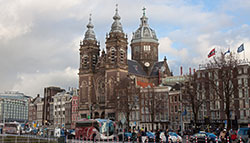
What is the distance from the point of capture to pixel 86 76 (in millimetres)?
115188

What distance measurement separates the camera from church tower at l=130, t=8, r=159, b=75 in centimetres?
12556

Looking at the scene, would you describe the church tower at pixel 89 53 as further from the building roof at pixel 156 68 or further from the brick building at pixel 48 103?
the brick building at pixel 48 103

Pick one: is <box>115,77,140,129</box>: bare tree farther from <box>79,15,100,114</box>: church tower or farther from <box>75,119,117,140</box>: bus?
<box>75,119,117,140</box>: bus

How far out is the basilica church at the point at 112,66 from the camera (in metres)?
107

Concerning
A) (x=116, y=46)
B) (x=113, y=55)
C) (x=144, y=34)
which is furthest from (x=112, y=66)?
(x=144, y=34)

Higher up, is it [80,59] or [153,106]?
[80,59]

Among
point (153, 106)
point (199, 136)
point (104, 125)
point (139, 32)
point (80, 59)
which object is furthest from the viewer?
point (139, 32)

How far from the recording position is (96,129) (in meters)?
56.8

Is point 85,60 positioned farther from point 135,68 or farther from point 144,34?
point 144,34

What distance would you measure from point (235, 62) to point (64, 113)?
89602 millimetres

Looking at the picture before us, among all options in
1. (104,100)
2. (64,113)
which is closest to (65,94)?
(64,113)

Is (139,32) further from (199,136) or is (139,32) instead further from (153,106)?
(199,136)

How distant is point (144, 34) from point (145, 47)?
16.5 ft

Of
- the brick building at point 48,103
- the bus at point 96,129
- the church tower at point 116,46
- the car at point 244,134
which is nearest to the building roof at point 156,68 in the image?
the church tower at point 116,46
